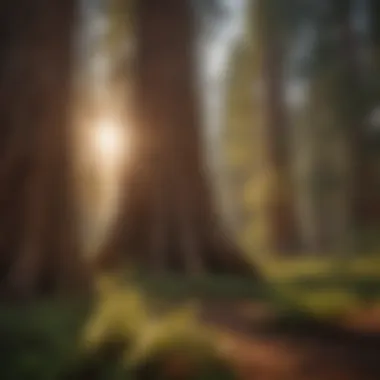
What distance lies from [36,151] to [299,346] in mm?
777

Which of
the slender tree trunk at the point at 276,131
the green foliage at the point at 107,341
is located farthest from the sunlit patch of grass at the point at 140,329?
the slender tree trunk at the point at 276,131

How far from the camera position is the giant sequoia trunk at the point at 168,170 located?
1.74 meters

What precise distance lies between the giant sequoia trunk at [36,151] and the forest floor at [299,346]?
0.38 metres

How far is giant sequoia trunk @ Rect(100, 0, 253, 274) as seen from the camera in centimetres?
174

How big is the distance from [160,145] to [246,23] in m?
0.36

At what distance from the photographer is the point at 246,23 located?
1790 millimetres

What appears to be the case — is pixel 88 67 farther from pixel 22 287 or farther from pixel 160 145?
pixel 22 287

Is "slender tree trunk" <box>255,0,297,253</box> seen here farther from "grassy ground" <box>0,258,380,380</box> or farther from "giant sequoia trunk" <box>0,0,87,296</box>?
"giant sequoia trunk" <box>0,0,87,296</box>

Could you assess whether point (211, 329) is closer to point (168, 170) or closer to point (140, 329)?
point (140, 329)

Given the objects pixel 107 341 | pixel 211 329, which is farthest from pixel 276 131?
pixel 107 341

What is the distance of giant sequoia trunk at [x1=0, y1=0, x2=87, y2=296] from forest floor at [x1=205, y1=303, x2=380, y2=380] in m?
0.38

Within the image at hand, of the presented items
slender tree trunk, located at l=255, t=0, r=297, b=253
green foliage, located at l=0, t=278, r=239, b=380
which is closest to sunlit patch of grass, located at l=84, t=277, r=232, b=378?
green foliage, located at l=0, t=278, r=239, b=380

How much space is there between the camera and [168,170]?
1.77 m

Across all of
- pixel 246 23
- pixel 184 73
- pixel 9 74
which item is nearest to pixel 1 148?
pixel 9 74
